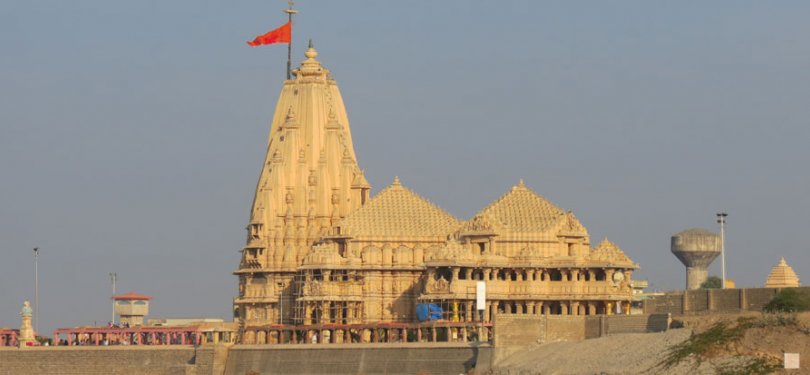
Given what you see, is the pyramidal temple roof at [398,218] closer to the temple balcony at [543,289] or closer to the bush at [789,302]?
the temple balcony at [543,289]

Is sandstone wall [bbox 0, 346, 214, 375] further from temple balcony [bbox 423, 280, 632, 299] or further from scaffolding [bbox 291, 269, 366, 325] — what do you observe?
temple balcony [bbox 423, 280, 632, 299]

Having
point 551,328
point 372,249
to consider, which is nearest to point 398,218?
point 372,249

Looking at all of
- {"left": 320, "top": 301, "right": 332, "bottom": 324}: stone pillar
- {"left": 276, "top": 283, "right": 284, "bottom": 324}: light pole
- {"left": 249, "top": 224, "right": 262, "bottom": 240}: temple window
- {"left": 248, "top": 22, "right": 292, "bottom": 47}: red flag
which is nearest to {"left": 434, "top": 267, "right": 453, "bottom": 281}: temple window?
{"left": 320, "top": 301, "right": 332, "bottom": 324}: stone pillar

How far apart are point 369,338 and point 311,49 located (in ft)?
96.4

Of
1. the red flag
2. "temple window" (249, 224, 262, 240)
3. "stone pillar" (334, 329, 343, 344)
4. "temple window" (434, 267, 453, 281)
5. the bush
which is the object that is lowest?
"stone pillar" (334, 329, 343, 344)

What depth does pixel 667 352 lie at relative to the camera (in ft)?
394

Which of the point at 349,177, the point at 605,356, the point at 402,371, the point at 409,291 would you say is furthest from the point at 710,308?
the point at 349,177

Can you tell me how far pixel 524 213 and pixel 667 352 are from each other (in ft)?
136

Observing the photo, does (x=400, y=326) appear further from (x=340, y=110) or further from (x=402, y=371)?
(x=340, y=110)

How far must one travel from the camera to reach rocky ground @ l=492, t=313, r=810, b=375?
372ft

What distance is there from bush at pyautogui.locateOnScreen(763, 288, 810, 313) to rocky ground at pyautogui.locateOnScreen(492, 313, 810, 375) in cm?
397

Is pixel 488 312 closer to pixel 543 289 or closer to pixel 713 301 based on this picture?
pixel 543 289

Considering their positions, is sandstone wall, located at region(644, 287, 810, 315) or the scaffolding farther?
the scaffolding

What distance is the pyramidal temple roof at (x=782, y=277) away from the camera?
142 metres
